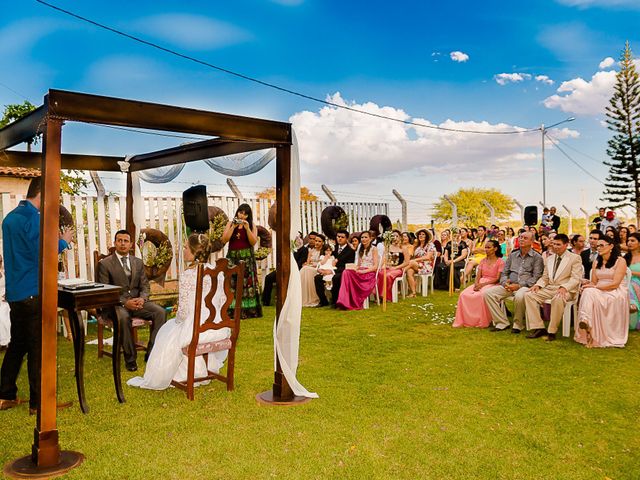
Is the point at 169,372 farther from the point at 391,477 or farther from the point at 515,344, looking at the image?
the point at 515,344

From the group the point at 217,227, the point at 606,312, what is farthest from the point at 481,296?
the point at 217,227

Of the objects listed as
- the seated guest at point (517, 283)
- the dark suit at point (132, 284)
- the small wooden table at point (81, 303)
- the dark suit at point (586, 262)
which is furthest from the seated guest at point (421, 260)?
the small wooden table at point (81, 303)

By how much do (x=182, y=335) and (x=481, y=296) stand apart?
4460 millimetres

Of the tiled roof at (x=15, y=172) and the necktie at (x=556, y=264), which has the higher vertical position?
the tiled roof at (x=15, y=172)

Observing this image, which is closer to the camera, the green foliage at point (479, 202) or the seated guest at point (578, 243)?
the seated guest at point (578, 243)

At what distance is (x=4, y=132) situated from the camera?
420cm

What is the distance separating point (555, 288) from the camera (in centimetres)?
686

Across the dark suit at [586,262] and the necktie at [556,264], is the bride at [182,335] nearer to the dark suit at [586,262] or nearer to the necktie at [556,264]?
the necktie at [556,264]

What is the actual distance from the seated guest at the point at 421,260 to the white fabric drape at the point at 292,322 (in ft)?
20.8

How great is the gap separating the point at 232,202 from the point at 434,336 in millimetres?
5167

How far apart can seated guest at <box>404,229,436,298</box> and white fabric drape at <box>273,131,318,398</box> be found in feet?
20.8

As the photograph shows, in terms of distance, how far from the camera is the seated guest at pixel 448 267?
11.8 metres

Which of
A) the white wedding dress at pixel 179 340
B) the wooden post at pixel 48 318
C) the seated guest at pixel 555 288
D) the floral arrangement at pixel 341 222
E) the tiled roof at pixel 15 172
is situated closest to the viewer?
the wooden post at pixel 48 318

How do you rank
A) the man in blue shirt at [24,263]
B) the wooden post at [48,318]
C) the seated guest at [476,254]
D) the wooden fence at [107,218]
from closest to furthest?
1. the wooden post at [48,318]
2. the man in blue shirt at [24,263]
3. the wooden fence at [107,218]
4. the seated guest at [476,254]
